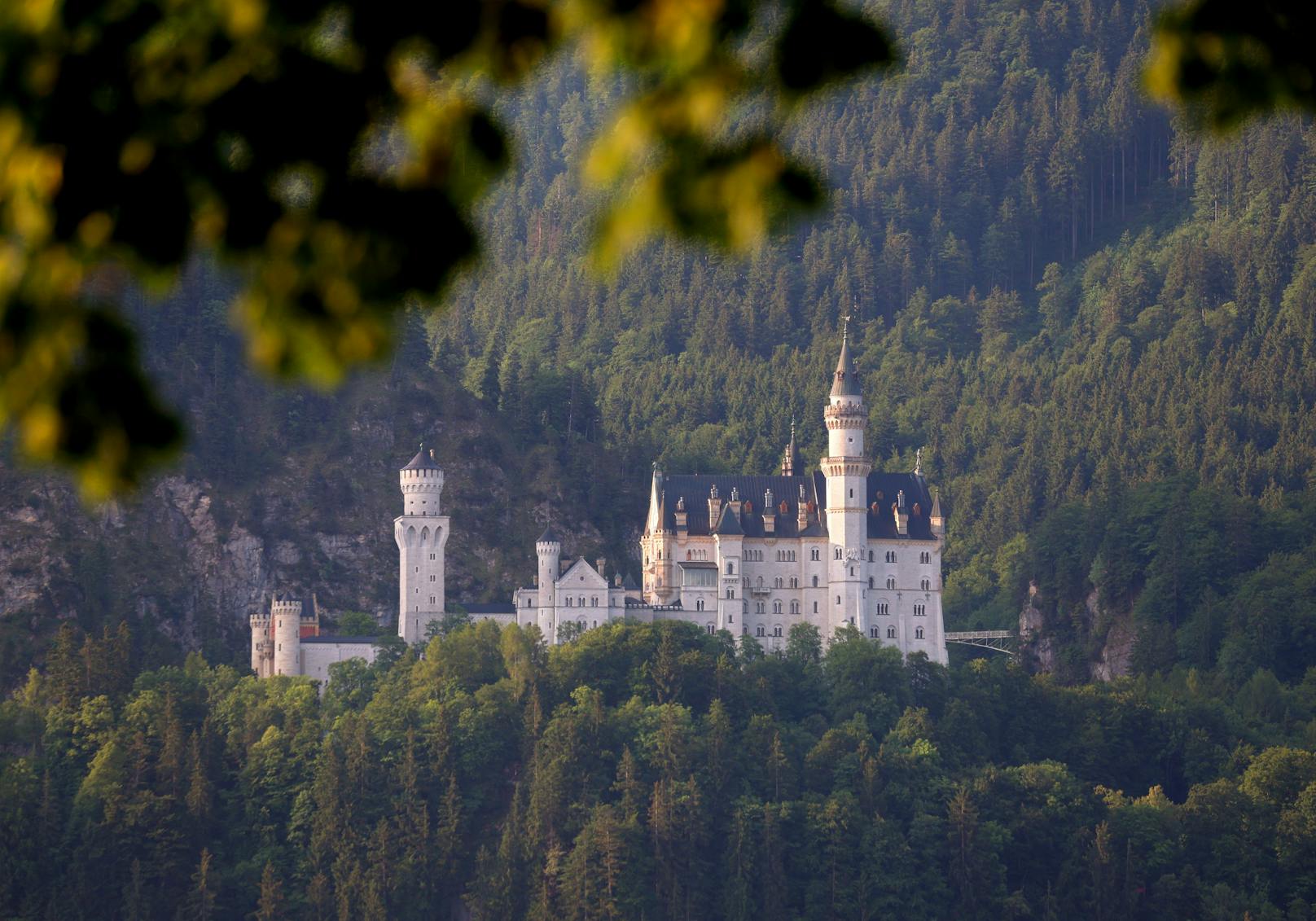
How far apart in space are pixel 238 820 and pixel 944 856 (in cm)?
3404

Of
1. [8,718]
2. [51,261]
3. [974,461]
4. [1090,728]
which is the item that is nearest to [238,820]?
[8,718]

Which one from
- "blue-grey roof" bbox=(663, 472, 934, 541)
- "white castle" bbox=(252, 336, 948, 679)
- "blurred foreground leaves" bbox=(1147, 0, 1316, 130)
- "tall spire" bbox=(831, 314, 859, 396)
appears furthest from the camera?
"tall spire" bbox=(831, 314, 859, 396)

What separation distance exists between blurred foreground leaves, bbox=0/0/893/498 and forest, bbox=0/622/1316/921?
106 metres

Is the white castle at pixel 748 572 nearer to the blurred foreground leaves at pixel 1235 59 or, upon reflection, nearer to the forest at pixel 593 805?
the forest at pixel 593 805

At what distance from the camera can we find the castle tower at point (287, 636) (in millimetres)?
119500

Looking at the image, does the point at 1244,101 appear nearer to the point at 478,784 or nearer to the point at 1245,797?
the point at 478,784

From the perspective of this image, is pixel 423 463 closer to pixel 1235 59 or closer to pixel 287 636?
pixel 287 636

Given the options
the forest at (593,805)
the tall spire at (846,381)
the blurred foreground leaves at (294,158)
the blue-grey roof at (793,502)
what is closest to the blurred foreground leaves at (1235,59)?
the blurred foreground leaves at (294,158)

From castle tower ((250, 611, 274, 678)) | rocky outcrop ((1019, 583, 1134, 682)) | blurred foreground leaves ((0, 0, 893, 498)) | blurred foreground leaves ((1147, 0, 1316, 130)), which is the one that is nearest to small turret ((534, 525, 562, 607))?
castle tower ((250, 611, 274, 678))

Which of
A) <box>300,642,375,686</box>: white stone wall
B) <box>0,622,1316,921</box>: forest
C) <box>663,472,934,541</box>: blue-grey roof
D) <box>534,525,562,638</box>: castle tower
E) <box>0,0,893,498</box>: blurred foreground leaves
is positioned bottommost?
<box>0,622,1316,921</box>: forest

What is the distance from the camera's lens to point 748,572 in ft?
397

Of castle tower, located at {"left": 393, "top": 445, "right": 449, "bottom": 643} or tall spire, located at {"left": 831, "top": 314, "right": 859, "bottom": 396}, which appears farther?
tall spire, located at {"left": 831, "top": 314, "right": 859, "bottom": 396}

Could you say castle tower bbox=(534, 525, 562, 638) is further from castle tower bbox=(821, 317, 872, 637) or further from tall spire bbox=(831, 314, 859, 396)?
tall spire bbox=(831, 314, 859, 396)

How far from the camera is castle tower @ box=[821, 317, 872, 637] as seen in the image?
392 feet
